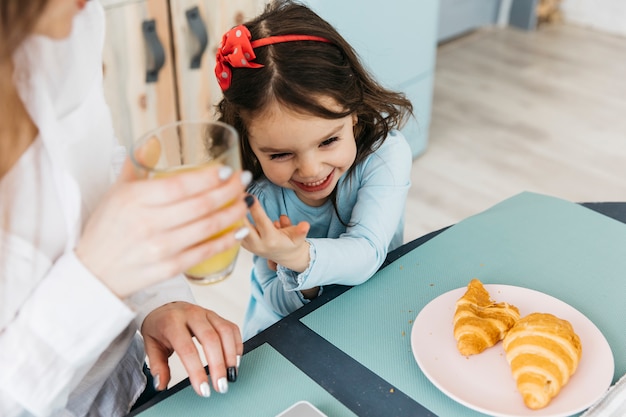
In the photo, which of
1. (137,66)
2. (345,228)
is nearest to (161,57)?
(137,66)

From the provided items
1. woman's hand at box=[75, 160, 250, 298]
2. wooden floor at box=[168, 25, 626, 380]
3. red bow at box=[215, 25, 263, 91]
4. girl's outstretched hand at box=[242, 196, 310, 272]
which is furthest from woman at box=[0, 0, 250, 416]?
wooden floor at box=[168, 25, 626, 380]

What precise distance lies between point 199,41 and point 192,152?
158 cm

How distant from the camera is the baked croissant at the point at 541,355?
80 cm

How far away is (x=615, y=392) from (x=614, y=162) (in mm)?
2185

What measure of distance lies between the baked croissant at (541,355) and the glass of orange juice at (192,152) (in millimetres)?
368

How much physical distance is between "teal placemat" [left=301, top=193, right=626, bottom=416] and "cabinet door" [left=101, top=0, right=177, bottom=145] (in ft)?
4.39

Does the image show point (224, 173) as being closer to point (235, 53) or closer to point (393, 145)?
point (235, 53)

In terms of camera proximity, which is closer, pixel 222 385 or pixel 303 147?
pixel 222 385

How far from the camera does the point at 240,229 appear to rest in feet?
2.30

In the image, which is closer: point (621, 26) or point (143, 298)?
point (143, 298)

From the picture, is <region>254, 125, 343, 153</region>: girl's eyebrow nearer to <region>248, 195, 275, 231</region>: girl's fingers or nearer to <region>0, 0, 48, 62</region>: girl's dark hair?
<region>248, 195, 275, 231</region>: girl's fingers

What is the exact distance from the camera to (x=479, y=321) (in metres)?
0.89

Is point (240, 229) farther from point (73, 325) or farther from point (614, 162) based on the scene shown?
point (614, 162)

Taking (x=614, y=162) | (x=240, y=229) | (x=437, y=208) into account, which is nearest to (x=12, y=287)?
(x=240, y=229)
